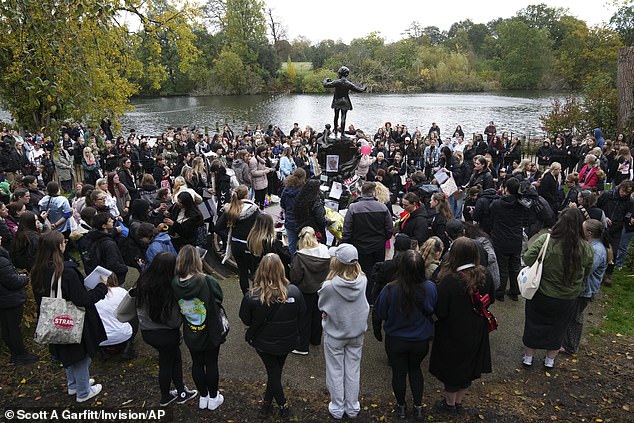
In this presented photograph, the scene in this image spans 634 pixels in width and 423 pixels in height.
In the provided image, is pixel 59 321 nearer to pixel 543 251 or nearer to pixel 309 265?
pixel 309 265

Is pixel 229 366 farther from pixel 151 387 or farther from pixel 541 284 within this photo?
pixel 541 284

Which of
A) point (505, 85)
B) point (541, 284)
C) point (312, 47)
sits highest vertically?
point (312, 47)

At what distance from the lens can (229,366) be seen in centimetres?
518

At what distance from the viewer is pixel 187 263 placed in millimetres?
3934

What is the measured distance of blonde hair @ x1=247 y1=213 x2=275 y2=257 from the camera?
5.47m

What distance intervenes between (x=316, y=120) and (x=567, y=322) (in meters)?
33.7

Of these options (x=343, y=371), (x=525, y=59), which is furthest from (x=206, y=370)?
(x=525, y=59)

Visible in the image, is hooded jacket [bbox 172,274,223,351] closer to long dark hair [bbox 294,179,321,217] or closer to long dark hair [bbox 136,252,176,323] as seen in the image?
long dark hair [bbox 136,252,176,323]

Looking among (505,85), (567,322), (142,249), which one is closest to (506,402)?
(567,322)

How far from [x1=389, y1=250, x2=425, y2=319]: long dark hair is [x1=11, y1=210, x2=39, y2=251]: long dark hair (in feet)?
15.1

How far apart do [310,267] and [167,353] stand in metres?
1.64

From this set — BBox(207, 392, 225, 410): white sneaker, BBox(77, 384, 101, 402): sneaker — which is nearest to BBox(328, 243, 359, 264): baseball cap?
BBox(207, 392, 225, 410): white sneaker

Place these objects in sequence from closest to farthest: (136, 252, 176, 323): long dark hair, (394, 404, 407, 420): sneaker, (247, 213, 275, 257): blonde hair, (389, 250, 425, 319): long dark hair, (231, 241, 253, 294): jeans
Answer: (389, 250, 425, 319): long dark hair
(136, 252, 176, 323): long dark hair
(394, 404, 407, 420): sneaker
(247, 213, 275, 257): blonde hair
(231, 241, 253, 294): jeans

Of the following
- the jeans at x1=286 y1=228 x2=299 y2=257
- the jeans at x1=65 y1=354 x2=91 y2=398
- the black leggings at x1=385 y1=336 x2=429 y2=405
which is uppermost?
the jeans at x1=286 y1=228 x2=299 y2=257
